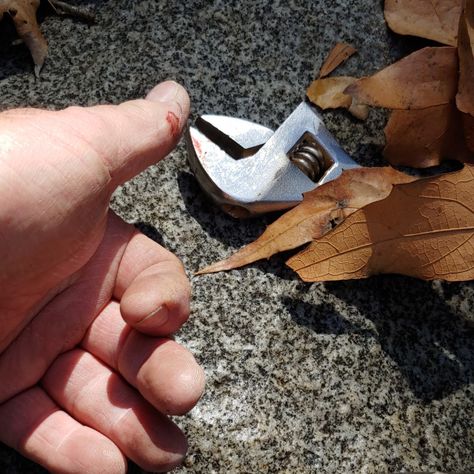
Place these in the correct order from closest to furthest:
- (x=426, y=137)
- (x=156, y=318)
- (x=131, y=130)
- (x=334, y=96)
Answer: (x=156, y=318)
(x=131, y=130)
(x=426, y=137)
(x=334, y=96)

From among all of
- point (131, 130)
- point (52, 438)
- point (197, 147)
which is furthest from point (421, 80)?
point (52, 438)

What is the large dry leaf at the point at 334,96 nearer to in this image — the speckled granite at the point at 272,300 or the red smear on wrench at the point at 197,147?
the speckled granite at the point at 272,300

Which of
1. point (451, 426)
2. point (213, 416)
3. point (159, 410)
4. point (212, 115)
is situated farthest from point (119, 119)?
point (451, 426)

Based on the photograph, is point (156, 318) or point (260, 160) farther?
point (260, 160)

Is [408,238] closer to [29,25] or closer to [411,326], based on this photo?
[411,326]

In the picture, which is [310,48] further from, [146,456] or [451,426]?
[146,456]

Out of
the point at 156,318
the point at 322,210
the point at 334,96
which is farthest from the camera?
the point at 334,96

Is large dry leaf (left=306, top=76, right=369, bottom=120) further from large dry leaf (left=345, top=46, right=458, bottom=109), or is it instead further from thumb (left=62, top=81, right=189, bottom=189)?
thumb (left=62, top=81, right=189, bottom=189)
